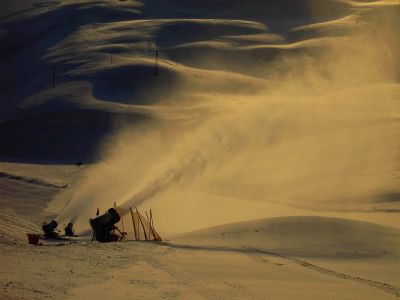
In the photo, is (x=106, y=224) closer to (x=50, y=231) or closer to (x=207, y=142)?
(x=50, y=231)

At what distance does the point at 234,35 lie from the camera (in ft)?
174

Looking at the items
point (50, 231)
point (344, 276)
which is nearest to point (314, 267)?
point (344, 276)

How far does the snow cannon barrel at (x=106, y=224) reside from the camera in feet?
54.0

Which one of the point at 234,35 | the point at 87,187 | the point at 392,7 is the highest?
the point at 392,7

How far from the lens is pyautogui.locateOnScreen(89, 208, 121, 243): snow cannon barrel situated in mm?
16469

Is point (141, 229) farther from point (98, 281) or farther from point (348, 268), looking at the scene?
point (98, 281)

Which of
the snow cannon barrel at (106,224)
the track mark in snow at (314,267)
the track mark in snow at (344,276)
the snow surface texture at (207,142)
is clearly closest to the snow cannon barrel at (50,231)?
the snow surface texture at (207,142)

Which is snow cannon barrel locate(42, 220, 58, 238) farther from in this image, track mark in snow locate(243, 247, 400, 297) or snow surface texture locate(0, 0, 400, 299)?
track mark in snow locate(243, 247, 400, 297)

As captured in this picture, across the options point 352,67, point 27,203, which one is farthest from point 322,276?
point 352,67

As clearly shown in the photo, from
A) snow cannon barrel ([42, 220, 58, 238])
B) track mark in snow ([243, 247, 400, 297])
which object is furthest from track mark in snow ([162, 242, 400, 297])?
snow cannon barrel ([42, 220, 58, 238])

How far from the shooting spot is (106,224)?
1656cm

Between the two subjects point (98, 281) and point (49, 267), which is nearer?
point (98, 281)

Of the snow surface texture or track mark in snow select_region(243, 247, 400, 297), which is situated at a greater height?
the snow surface texture

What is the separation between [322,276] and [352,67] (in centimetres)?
3716
